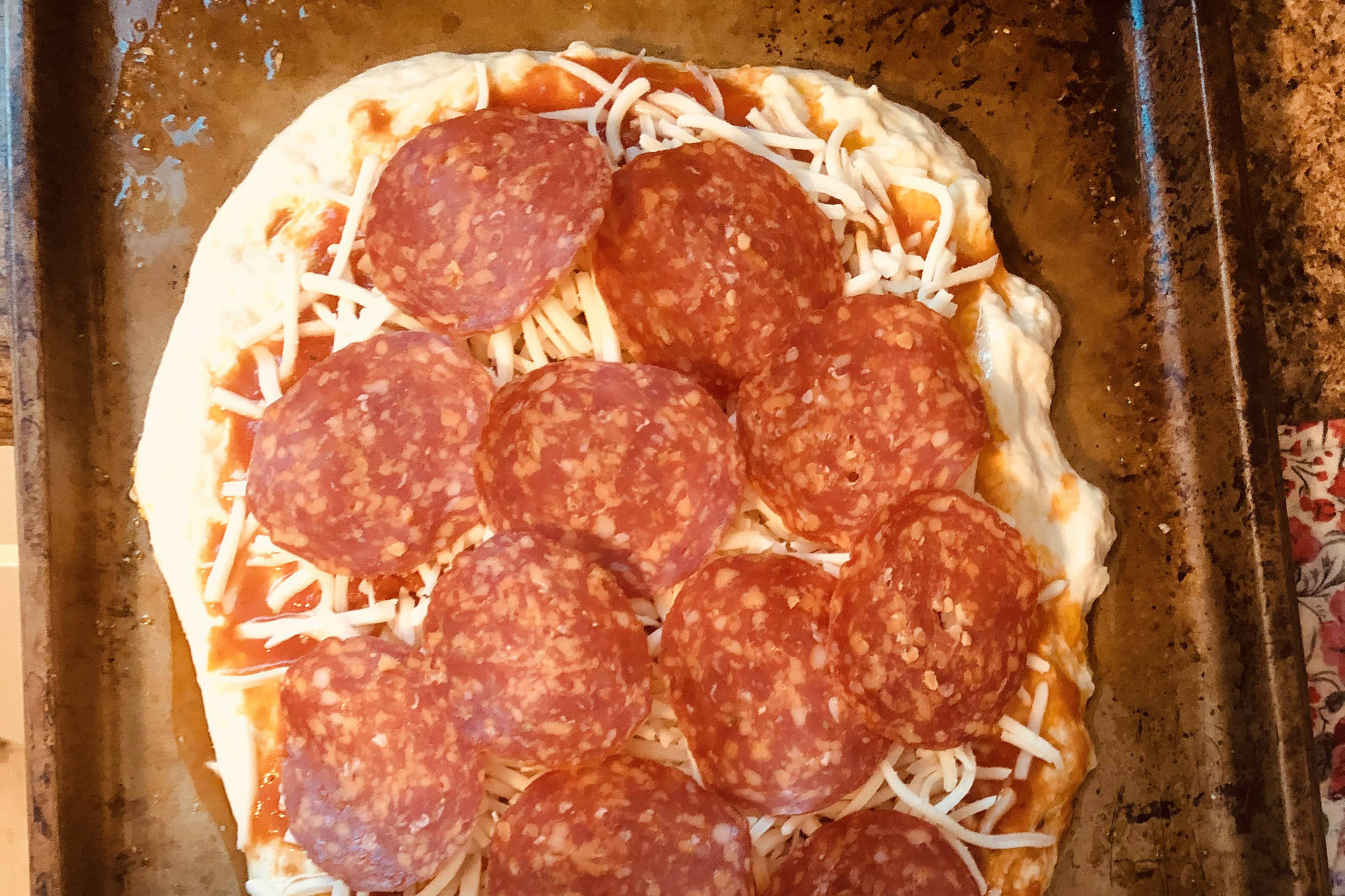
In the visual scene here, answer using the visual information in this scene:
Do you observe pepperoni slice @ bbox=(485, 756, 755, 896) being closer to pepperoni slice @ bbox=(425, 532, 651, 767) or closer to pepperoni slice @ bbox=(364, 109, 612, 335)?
pepperoni slice @ bbox=(425, 532, 651, 767)

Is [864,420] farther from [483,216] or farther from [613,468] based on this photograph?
[483,216]

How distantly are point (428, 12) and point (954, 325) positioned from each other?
1274 mm

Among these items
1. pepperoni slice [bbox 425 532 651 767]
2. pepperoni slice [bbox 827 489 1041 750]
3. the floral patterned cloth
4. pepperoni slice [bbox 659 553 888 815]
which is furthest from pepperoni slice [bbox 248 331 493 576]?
→ the floral patterned cloth

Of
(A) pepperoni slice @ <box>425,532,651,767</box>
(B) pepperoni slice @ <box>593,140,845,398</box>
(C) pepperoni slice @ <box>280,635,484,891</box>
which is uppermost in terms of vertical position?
(B) pepperoni slice @ <box>593,140,845,398</box>

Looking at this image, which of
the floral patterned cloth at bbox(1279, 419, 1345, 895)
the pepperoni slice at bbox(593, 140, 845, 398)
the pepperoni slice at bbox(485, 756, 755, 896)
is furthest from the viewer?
the floral patterned cloth at bbox(1279, 419, 1345, 895)

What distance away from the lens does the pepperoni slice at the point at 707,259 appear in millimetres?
1404

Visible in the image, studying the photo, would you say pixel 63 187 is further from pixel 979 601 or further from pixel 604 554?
pixel 979 601

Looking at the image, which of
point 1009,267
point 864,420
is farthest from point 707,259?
point 1009,267

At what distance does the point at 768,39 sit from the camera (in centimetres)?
179

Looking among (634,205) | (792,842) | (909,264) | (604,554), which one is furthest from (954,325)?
(792,842)

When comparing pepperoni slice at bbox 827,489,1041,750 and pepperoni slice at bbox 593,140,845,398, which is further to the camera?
pepperoni slice at bbox 593,140,845,398

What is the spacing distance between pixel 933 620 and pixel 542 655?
616 mm

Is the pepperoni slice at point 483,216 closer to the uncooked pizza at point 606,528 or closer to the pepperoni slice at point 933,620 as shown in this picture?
the uncooked pizza at point 606,528

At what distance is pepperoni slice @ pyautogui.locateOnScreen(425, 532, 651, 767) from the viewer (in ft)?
4.18
